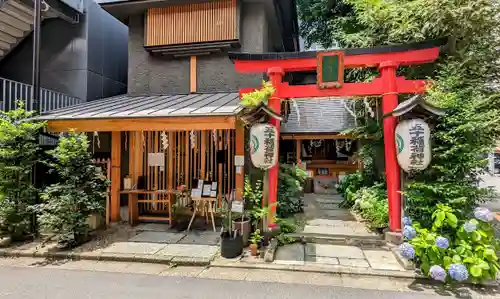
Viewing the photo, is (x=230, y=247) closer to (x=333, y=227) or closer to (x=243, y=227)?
(x=243, y=227)

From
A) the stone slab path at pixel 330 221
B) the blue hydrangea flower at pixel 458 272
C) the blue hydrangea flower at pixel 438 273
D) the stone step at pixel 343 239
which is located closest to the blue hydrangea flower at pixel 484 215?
the blue hydrangea flower at pixel 458 272

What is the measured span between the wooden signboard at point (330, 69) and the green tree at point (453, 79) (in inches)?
77.8

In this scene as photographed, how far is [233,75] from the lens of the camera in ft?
30.9

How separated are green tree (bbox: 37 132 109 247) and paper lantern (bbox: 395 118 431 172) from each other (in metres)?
7.07

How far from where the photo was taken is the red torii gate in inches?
257

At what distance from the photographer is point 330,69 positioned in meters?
6.70

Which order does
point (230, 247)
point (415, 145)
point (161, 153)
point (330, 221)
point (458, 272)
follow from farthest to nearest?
point (330, 221)
point (161, 153)
point (230, 247)
point (415, 145)
point (458, 272)

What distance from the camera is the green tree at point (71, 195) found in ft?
21.1

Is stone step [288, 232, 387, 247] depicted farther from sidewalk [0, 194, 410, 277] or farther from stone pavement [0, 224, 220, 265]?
stone pavement [0, 224, 220, 265]

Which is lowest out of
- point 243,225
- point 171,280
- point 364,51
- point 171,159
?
point 171,280

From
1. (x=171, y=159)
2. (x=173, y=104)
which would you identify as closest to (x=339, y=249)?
(x=171, y=159)

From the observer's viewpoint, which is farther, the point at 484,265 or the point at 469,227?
the point at 469,227

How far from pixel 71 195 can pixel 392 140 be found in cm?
749

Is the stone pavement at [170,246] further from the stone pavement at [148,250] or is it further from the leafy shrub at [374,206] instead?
the leafy shrub at [374,206]
